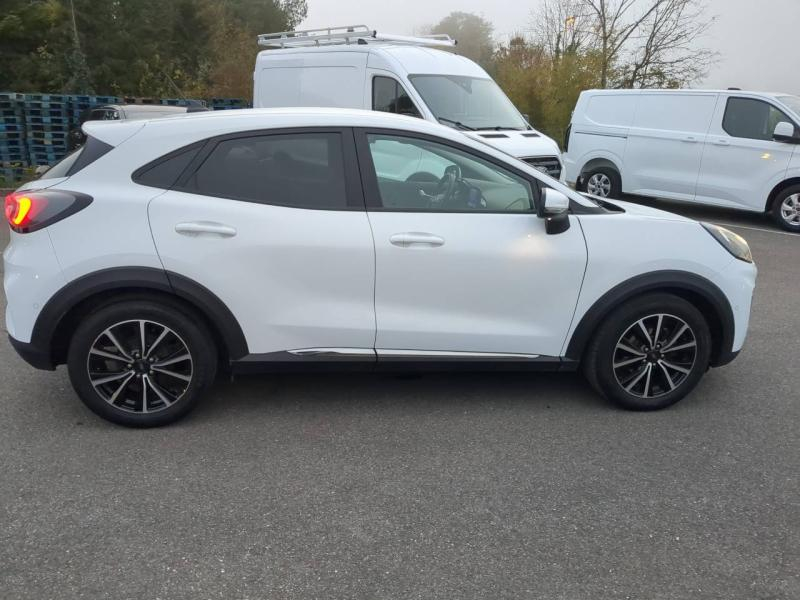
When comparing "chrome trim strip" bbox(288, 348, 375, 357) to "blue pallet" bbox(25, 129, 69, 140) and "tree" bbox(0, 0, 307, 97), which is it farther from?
"tree" bbox(0, 0, 307, 97)

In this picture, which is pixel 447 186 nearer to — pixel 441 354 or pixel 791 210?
pixel 441 354

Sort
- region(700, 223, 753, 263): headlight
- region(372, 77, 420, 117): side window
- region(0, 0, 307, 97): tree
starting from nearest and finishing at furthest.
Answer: region(700, 223, 753, 263): headlight → region(372, 77, 420, 117): side window → region(0, 0, 307, 97): tree

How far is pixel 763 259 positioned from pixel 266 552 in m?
7.72

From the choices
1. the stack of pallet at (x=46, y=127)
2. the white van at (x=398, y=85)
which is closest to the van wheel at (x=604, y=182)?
the white van at (x=398, y=85)

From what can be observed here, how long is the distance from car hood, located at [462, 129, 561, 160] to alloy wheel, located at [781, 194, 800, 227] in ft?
12.4

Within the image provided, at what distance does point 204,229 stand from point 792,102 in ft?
32.4

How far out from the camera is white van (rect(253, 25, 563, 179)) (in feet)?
29.1

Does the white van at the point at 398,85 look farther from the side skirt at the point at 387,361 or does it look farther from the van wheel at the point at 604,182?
the side skirt at the point at 387,361

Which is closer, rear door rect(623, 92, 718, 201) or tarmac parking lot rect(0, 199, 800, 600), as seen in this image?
tarmac parking lot rect(0, 199, 800, 600)

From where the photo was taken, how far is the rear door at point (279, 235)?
3648mm

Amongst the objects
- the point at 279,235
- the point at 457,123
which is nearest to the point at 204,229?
the point at 279,235

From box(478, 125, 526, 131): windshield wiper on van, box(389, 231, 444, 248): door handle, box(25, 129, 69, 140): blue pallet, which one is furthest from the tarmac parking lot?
box(25, 129, 69, 140): blue pallet

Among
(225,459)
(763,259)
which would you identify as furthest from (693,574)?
(763,259)

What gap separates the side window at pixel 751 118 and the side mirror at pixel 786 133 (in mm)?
194
